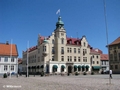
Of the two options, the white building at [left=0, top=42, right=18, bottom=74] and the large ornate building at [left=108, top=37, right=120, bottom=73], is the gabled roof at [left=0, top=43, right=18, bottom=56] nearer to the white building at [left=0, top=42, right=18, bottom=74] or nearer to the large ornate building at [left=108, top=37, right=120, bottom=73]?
the white building at [left=0, top=42, right=18, bottom=74]

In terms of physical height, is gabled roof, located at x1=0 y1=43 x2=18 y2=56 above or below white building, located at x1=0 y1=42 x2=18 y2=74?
above

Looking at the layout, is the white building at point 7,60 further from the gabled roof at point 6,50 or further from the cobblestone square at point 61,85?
the cobblestone square at point 61,85

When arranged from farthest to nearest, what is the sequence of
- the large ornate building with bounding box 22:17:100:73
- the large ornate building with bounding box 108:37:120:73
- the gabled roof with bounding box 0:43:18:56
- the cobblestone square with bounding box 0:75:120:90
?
1. the large ornate building with bounding box 108:37:120:73
2. the large ornate building with bounding box 22:17:100:73
3. the gabled roof with bounding box 0:43:18:56
4. the cobblestone square with bounding box 0:75:120:90

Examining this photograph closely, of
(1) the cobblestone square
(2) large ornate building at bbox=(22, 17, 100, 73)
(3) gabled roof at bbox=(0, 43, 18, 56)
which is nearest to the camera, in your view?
(1) the cobblestone square

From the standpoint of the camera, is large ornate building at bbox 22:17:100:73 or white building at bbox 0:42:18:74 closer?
white building at bbox 0:42:18:74

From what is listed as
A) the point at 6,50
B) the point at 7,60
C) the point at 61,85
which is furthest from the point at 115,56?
the point at 61,85

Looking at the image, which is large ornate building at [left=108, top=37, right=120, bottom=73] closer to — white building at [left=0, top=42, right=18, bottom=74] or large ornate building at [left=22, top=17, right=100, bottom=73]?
large ornate building at [left=22, top=17, right=100, bottom=73]

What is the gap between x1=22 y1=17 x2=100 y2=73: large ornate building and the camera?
194 ft

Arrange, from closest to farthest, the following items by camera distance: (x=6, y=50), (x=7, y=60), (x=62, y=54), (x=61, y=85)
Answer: (x=61, y=85) → (x=7, y=60) → (x=6, y=50) → (x=62, y=54)

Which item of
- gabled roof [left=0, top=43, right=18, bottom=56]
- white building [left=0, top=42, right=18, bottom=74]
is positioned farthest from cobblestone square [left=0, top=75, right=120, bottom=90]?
gabled roof [left=0, top=43, right=18, bottom=56]

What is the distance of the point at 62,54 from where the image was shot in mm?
62438

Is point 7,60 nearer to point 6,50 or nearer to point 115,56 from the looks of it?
point 6,50

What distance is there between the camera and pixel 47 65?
191ft

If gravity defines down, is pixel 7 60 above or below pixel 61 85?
above
